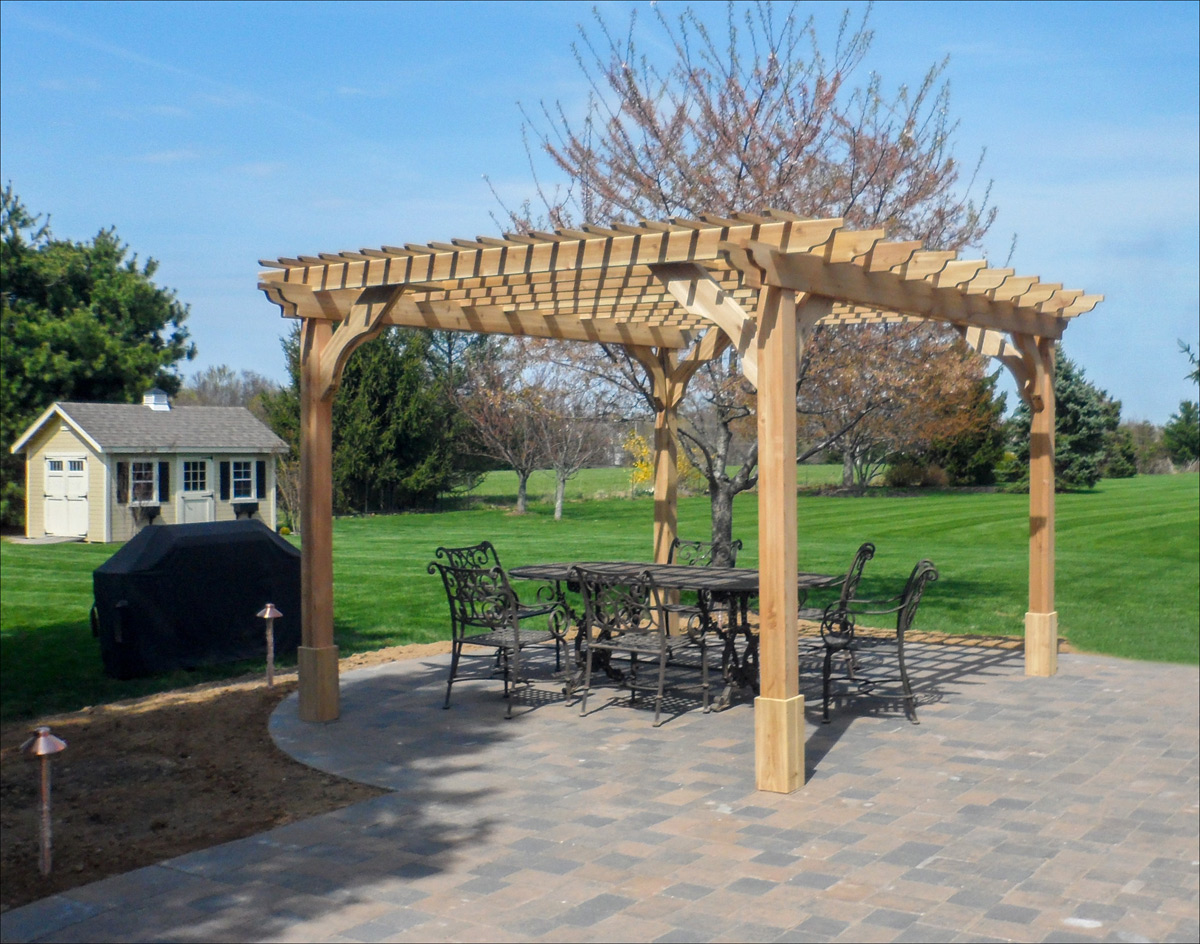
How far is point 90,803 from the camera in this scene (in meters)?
5.46

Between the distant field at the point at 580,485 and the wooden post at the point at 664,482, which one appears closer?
the wooden post at the point at 664,482

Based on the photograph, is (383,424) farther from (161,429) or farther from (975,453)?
(975,453)

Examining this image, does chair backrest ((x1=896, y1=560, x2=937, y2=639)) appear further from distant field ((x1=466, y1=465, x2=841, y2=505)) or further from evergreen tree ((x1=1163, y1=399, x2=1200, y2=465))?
evergreen tree ((x1=1163, y1=399, x2=1200, y2=465))

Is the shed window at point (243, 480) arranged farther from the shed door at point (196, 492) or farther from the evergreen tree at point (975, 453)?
the evergreen tree at point (975, 453)

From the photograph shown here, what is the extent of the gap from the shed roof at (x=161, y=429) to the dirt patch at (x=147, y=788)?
62.8ft

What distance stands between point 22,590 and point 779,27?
12131 mm

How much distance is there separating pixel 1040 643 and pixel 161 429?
74.5 ft

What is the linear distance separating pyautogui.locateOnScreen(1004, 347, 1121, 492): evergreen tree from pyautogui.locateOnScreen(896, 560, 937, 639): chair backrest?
26.9 metres

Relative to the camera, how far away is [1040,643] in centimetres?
843

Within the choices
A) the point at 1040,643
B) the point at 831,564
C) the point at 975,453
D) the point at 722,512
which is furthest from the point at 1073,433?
the point at 1040,643

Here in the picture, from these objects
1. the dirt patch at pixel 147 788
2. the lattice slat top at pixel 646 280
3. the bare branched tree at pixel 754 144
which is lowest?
the dirt patch at pixel 147 788

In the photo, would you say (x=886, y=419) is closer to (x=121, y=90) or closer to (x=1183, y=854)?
(x=1183, y=854)

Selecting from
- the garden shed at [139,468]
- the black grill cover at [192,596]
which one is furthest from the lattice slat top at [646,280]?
the garden shed at [139,468]

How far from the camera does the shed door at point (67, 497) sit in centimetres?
2531
